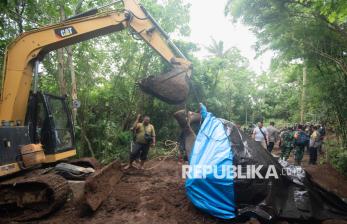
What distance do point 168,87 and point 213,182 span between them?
2.24 meters

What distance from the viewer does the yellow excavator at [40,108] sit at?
5.10m

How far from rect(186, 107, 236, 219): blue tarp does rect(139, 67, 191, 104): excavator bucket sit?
1378 mm

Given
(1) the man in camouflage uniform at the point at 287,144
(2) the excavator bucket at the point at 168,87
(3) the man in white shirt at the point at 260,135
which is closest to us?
(2) the excavator bucket at the point at 168,87

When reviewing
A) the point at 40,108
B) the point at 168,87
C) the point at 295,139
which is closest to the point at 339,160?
the point at 295,139

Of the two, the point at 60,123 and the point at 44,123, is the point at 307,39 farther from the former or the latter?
the point at 44,123

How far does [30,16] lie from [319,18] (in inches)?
336

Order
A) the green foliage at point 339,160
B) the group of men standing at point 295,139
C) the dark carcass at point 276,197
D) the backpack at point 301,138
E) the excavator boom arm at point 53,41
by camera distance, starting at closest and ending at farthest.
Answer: the dark carcass at point 276,197 → the excavator boom arm at point 53,41 → the green foliage at point 339,160 → the group of men standing at point 295,139 → the backpack at point 301,138

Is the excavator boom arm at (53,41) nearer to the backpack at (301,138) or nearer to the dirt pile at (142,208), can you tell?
the dirt pile at (142,208)

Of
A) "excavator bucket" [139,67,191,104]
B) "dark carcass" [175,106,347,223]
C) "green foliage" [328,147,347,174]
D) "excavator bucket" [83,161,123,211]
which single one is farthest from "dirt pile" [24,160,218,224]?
"green foliage" [328,147,347,174]

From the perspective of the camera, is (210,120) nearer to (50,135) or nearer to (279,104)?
(50,135)

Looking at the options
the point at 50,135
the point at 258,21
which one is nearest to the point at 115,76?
the point at 258,21

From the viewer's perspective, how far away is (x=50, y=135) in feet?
19.2

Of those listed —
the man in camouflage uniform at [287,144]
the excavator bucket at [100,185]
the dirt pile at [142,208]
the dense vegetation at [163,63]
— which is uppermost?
the dense vegetation at [163,63]

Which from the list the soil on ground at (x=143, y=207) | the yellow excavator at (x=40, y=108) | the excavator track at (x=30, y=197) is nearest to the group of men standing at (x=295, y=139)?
the soil on ground at (x=143, y=207)
